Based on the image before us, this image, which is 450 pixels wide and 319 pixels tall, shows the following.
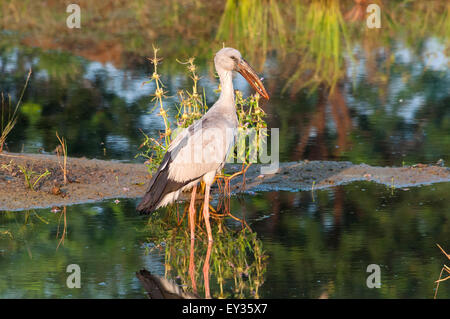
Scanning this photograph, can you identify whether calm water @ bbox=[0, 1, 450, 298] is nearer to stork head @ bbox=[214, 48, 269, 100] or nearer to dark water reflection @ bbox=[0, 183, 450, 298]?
dark water reflection @ bbox=[0, 183, 450, 298]

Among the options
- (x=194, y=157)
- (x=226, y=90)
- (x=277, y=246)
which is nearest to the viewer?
(x=277, y=246)

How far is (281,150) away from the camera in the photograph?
10.3 m

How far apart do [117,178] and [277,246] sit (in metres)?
2.35

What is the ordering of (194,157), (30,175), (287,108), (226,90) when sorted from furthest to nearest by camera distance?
(287,108), (30,175), (226,90), (194,157)

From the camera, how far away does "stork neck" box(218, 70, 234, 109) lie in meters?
7.93

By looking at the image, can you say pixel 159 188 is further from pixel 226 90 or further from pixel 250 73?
pixel 250 73

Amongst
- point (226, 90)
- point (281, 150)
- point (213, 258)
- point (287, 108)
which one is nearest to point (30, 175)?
point (226, 90)

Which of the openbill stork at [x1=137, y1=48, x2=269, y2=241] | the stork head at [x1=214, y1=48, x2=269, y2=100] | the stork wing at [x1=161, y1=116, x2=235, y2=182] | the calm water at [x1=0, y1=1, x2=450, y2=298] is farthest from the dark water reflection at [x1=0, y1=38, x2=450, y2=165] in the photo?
the stork wing at [x1=161, y1=116, x2=235, y2=182]

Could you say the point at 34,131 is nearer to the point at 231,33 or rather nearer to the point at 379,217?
the point at 379,217

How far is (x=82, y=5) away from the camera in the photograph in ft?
68.7

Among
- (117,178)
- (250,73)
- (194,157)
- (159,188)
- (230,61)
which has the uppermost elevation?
(230,61)

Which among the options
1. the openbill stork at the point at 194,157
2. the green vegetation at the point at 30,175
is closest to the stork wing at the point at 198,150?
the openbill stork at the point at 194,157

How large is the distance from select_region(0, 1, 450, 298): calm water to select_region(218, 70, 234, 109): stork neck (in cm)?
101

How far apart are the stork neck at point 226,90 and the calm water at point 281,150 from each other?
39.8 inches
